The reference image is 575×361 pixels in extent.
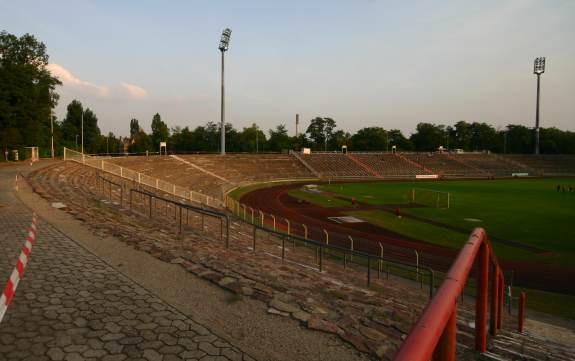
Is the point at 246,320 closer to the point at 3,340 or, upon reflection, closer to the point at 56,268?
the point at 3,340

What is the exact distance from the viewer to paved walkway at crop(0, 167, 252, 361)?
4781 mm

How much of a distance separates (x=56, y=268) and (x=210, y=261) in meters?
3.48

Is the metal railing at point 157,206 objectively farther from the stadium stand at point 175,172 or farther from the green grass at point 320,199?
the stadium stand at point 175,172

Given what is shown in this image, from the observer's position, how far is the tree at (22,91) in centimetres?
3444

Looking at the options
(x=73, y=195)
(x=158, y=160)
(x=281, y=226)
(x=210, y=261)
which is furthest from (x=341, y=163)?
(x=210, y=261)

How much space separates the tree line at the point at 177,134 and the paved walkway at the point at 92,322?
116 ft

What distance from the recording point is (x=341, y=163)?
78375 mm

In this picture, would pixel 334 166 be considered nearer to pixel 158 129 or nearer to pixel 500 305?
pixel 158 129

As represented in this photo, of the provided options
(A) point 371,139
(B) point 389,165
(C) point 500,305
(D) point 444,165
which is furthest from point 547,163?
(C) point 500,305

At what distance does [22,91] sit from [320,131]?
106784 millimetres

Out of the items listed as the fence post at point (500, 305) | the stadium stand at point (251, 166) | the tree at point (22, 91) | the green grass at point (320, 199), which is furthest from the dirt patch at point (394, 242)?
the tree at point (22, 91)

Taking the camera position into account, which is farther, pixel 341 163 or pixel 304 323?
pixel 341 163

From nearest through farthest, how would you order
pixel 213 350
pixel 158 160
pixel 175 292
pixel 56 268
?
pixel 213 350, pixel 175 292, pixel 56 268, pixel 158 160

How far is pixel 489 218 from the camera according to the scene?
30.2 m
